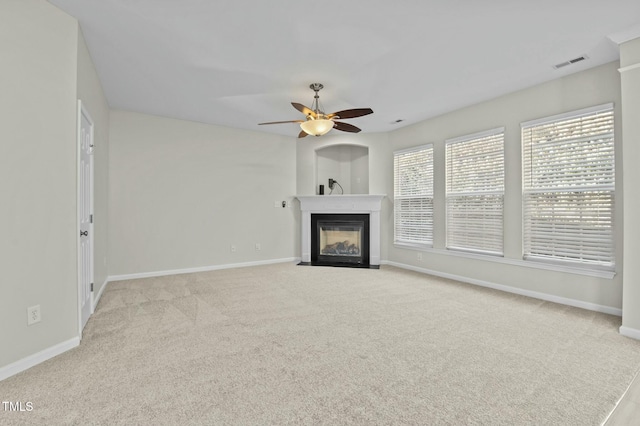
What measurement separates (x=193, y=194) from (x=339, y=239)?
117 inches

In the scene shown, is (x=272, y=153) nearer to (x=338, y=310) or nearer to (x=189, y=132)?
(x=189, y=132)

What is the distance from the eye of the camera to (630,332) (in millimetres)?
2727

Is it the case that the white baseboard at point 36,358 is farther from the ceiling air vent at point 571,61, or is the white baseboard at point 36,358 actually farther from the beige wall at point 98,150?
the ceiling air vent at point 571,61

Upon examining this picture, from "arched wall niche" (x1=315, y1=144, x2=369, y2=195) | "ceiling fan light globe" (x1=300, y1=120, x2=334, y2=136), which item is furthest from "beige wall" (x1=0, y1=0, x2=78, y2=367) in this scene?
"arched wall niche" (x1=315, y1=144, x2=369, y2=195)

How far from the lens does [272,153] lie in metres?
6.31

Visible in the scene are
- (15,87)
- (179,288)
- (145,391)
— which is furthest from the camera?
(179,288)

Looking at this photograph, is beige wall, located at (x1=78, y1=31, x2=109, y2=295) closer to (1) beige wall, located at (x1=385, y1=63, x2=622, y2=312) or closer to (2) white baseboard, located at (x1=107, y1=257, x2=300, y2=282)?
(2) white baseboard, located at (x1=107, y1=257, x2=300, y2=282)

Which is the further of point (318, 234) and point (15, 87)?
point (318, 234)

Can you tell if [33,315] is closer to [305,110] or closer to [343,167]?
→ [305,110]

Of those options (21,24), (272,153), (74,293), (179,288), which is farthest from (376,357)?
(272,153)

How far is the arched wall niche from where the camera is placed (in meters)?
6.68

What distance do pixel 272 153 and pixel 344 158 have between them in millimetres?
1662

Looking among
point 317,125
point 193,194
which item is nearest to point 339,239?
point 193,194

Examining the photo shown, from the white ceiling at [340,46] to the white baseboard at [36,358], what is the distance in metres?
2.66
